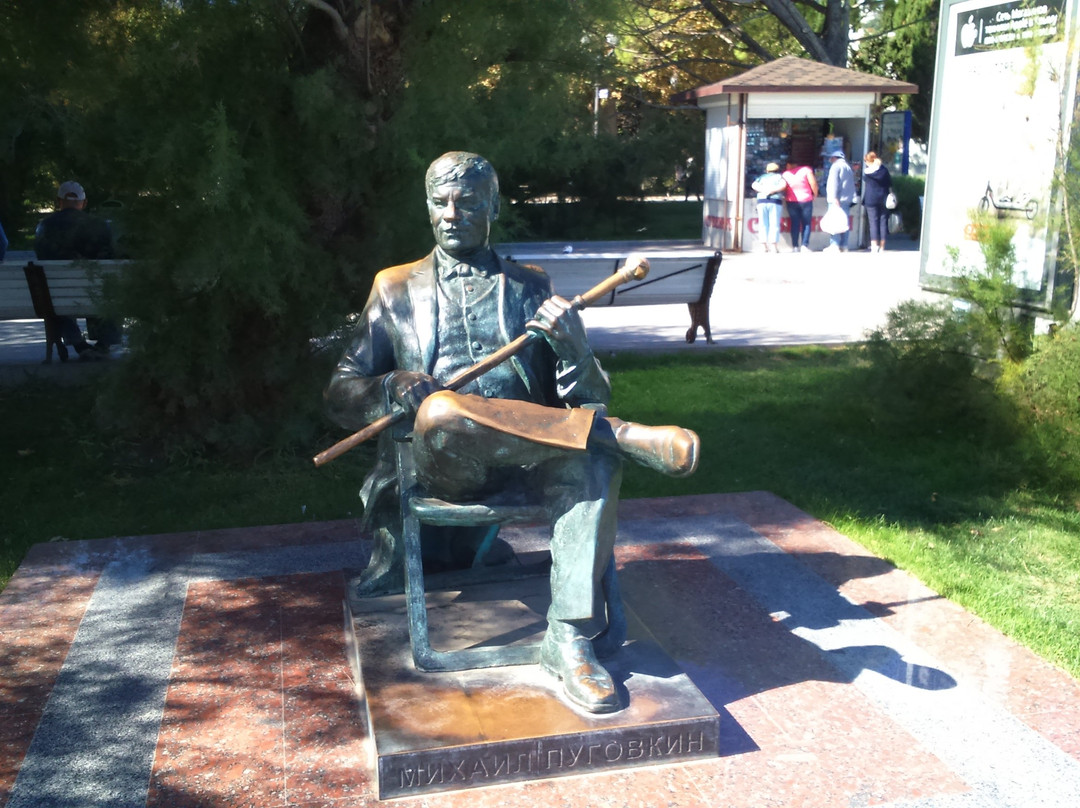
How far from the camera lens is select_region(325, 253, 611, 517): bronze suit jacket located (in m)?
3.48

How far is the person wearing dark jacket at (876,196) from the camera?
652 inches

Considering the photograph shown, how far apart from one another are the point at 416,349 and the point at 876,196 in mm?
14643

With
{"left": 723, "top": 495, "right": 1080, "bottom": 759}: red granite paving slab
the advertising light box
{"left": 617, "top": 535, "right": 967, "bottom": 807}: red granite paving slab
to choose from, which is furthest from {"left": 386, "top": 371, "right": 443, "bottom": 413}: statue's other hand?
the advertising light box

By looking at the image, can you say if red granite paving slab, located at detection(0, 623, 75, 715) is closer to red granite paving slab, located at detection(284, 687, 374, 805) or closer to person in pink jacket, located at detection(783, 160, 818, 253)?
red granite paving slab, located at detection(284, 687, 374, 805)

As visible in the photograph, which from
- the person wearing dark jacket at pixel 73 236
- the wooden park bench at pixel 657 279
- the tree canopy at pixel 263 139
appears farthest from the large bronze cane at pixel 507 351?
the wooden park bench at pixel 657 279

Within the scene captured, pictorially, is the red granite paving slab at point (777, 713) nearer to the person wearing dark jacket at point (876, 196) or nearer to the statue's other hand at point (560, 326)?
the statue's other hand at point (560, 326)

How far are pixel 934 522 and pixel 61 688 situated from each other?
3.99 meters

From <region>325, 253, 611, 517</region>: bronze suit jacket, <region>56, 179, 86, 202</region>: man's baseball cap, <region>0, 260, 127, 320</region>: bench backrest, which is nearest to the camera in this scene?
<region>325, 253, 611, 517</region>: bronze suit jacket

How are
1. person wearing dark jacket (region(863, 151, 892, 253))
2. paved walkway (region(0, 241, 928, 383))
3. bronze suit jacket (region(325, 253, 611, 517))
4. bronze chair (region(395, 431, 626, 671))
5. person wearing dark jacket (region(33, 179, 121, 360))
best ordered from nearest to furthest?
bronze chair (region(395, 431, 626, 671)) < bronze suit jacket (region(325, 253, 611, 517)) < person wearing dark jacket (region(33, 179, 121, 360)) < paved walkway (region(0, 241, 928, 383)) < person wearing dark jacket (region(863, 151, 892, 253))

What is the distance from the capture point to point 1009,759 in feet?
10.5

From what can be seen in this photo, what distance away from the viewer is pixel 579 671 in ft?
10.5

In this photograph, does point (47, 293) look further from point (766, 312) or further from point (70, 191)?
point (766, 312)

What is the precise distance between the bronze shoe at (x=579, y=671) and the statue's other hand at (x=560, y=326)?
0.84 m

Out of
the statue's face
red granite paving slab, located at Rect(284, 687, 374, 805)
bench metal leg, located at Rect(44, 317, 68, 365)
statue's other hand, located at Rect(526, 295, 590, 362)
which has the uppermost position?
the statue's face
